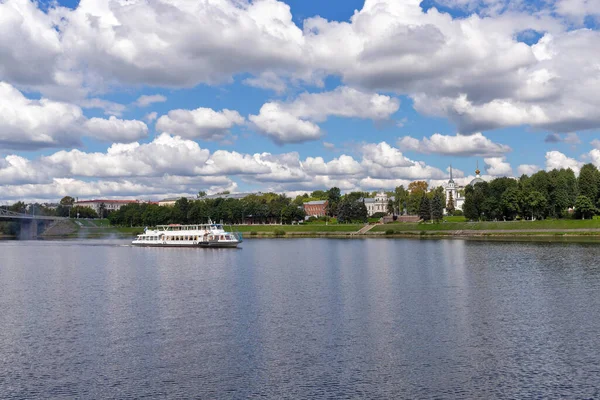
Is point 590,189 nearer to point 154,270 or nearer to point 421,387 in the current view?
point 154,270

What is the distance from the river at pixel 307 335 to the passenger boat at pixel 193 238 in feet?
165

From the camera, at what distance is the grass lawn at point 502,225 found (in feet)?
374

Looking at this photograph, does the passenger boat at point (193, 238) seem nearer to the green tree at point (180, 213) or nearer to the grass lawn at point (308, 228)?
the grass lawn at point (308, 228)

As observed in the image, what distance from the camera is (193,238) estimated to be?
11100 cm

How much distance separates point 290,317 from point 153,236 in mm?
89062

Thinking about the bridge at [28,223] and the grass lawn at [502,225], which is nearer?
the grass lawn at [502,225]

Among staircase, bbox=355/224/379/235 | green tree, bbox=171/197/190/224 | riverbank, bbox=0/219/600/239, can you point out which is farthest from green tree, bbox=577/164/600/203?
green tree, bbox=171/197/190/224

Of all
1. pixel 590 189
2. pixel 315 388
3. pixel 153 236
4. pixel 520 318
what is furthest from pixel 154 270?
pixel 590 189

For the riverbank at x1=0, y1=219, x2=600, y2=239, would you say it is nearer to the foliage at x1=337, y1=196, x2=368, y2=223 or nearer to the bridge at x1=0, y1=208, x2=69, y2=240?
the bridge at x1=0, y1=208, x2=69, y2=240

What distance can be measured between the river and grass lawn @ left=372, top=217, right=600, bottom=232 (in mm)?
63687

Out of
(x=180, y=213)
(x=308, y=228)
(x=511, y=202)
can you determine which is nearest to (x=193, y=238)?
(x=308, y=228)

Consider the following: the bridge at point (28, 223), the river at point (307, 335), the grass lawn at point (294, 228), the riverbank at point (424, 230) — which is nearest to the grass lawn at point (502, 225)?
the riverbank at point (424, 230)

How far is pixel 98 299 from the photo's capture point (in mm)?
42281

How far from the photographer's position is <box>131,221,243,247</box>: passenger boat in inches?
4176
